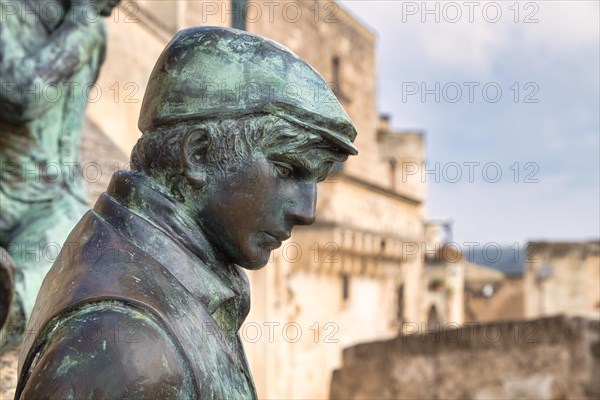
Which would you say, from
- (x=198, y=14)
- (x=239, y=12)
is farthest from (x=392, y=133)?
(x=239, y=12)

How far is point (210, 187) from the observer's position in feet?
5.71

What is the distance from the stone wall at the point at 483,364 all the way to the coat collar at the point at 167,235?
6.16 meters

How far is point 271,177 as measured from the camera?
5.72ft

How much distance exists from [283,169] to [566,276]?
71.6ft

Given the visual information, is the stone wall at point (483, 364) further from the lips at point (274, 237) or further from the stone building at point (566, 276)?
the stone building at point (566, 276)

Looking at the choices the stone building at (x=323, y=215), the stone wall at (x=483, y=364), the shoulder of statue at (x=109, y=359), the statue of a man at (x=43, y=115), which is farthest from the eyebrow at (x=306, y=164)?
the stone wall at (x=483, y=364)

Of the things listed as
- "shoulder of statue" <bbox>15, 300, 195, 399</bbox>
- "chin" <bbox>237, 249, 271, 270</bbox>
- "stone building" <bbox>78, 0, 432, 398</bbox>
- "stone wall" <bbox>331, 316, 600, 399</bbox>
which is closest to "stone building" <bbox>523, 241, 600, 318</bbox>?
"stone building" <bbox>78, 0, 432, 398</bbox>

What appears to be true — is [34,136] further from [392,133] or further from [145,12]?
[392,133]

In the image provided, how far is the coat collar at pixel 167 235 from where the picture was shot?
171 centimetres

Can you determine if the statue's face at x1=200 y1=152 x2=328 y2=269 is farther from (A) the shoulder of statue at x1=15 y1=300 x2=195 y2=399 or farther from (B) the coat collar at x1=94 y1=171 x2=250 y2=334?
(A) the shoulder of statue at x1=15 y1=300 x2=195 y2=399

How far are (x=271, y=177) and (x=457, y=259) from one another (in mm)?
27841

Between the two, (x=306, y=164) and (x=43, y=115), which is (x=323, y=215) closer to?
(x=43, y=115)

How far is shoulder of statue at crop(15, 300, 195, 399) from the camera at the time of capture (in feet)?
4.84

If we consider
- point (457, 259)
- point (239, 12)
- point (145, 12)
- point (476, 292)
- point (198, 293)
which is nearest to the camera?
point (198, 293)
